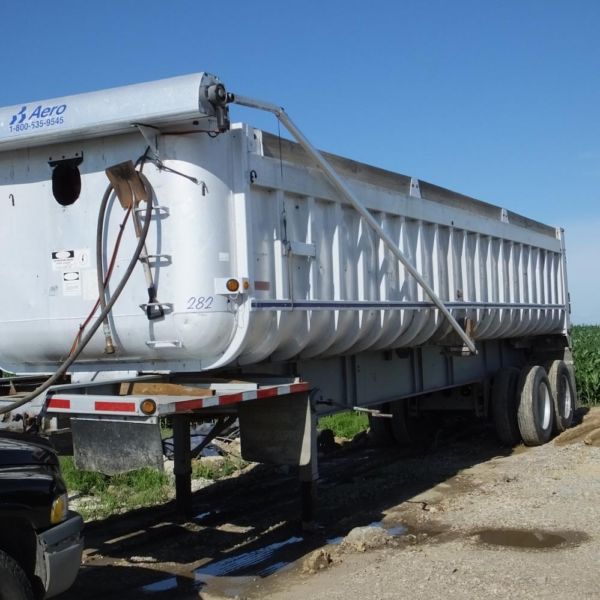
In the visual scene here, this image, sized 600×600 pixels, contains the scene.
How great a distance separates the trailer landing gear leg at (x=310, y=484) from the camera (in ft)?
24.1

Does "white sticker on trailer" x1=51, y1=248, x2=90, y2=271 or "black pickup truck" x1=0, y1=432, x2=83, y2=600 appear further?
"white sticker on trailer" x1=51, y1=248, x2=90, y2=271

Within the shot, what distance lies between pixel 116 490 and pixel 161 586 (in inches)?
143

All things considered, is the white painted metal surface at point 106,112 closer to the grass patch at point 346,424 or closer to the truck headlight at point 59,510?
the truck headlight at point 59,510

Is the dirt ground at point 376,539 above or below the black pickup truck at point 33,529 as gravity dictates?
below

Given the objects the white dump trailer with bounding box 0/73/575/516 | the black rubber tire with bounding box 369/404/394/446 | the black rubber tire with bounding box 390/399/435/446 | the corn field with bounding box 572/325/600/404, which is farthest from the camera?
the corn field with bounding box 572/325/600/404

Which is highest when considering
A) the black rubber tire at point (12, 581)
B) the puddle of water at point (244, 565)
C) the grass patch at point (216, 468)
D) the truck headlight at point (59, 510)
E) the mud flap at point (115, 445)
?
the mud flap at point (115, 445)

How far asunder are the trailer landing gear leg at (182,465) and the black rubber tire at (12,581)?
3.98 metres

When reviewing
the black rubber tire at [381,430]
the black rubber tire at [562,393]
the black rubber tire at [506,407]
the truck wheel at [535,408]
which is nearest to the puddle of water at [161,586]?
the black rubber tire at [381,430]

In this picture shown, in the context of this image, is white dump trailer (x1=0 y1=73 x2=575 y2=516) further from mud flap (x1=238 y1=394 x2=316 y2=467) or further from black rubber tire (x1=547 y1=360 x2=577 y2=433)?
black rubber tire (x1=547 y1=360 x2=577 y2=433)

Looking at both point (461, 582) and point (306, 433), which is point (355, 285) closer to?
point (306, 433)

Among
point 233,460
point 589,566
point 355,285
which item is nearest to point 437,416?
point 233,460

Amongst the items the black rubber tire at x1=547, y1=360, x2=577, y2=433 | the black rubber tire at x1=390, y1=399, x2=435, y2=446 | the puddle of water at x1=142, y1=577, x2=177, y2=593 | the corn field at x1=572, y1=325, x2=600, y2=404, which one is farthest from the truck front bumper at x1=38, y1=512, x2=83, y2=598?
the corn field at x1=572, y1=325, x2=600, y2=404

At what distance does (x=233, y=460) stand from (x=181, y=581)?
474cm

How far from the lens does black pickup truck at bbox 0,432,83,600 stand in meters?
4.34
